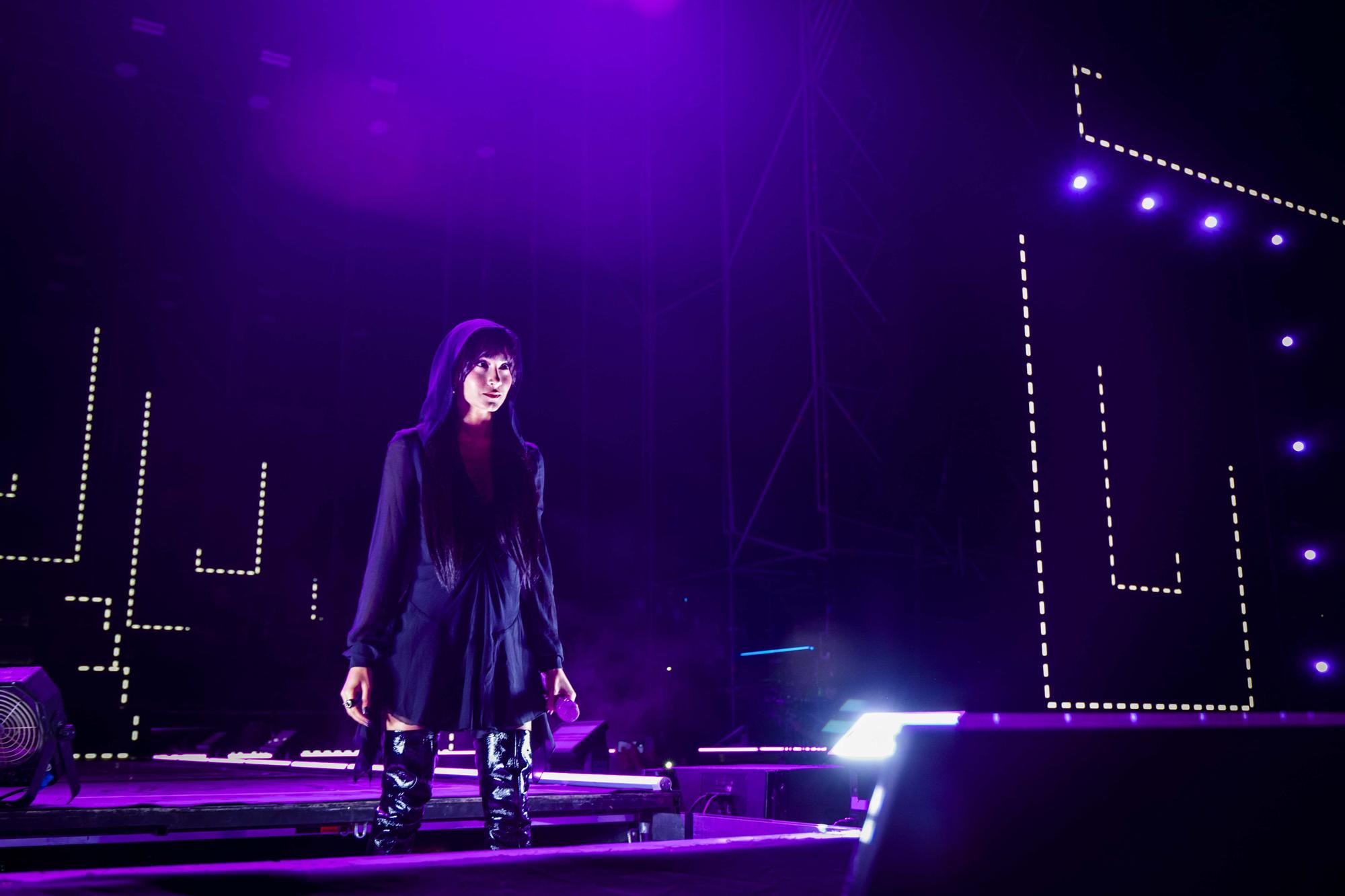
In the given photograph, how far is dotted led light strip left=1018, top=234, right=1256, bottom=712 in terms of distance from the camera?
16.5ft

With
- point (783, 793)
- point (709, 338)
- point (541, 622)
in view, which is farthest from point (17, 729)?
point (709, 338)

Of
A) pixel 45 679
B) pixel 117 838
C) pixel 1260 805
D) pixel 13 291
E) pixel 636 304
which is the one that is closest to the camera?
pixel 1260 805

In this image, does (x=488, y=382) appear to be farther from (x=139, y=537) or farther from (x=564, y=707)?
(x=139, y=537)

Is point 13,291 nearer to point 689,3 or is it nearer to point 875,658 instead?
point 689,3

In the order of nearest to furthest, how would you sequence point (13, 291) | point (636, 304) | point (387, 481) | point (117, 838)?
point (387, 481), point (117, 838), point (13, 291), point (636, 304)

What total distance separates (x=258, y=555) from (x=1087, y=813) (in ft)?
22.5

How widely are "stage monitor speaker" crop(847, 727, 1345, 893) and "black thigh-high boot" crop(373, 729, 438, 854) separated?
5.06ft

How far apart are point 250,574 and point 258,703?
869 mm

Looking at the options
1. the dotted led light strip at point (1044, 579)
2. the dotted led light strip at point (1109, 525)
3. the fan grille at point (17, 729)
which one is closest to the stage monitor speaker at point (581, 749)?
the dotted led light strip at point (1044, 579)

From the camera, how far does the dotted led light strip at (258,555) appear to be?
6.58 meters

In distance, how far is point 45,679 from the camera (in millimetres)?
2576

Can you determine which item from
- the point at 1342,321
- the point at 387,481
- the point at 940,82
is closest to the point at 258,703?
the point at 387,481

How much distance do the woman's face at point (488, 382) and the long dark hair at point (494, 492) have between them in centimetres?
1

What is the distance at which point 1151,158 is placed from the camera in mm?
5887
